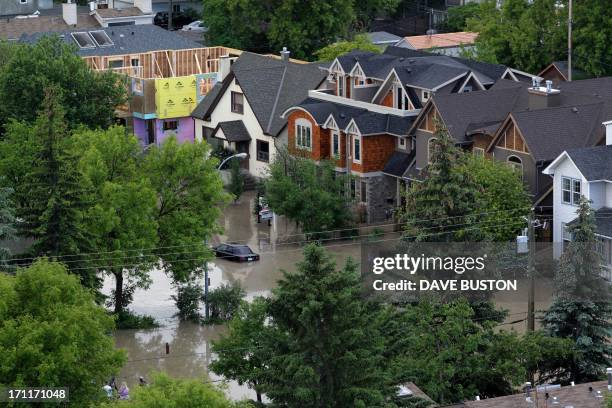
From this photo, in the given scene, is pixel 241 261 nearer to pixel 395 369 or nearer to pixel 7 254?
pixel 7 254

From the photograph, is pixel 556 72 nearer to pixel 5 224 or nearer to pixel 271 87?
pixel 271 87

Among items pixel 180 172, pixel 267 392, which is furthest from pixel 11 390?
pixel 180 172

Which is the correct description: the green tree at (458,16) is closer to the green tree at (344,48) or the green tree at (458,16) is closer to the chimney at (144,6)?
the chimney at (144,6)

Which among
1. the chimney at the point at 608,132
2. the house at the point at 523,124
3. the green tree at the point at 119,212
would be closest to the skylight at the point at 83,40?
the house at the point at 523,124

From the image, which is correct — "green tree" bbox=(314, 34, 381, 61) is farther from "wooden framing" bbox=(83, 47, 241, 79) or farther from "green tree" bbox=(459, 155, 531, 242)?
"green tree" bbox=(459, 155, 531, 242)

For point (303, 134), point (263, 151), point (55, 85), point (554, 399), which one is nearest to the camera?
point (554, 399)

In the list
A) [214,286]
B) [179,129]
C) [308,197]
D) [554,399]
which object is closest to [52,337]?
[554,399]

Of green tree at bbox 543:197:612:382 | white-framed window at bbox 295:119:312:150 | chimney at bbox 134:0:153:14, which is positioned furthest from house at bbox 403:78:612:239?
chimney at bbox 134:0:153:14
